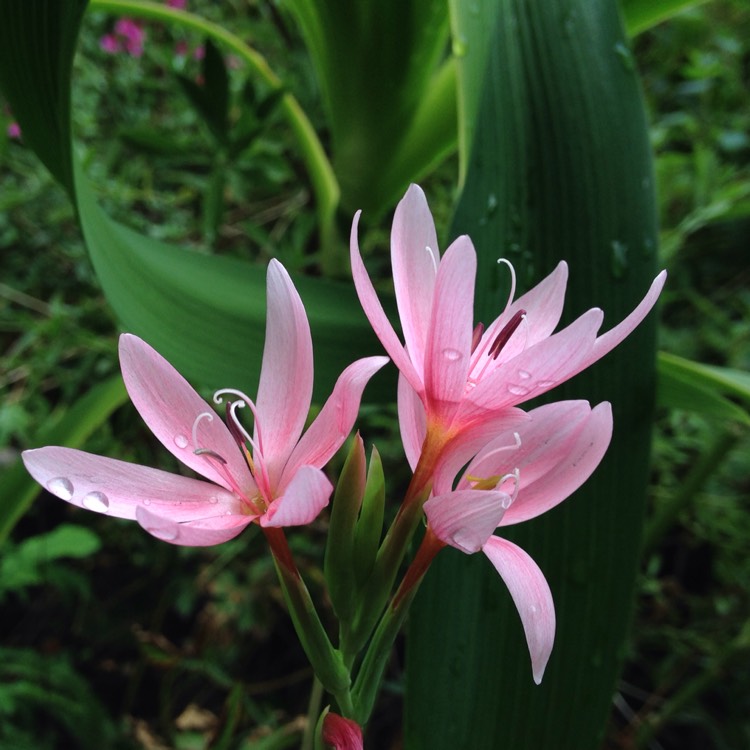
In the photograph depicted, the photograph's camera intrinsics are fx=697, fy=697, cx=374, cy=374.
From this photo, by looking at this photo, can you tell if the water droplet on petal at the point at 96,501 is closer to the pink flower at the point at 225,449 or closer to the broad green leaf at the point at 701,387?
the pink flower at the point at 225,449

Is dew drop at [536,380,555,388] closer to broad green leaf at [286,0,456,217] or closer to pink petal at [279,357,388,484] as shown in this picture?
pink petal at [279,357,388,484]

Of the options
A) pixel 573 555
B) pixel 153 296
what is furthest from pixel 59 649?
pixel 573 555

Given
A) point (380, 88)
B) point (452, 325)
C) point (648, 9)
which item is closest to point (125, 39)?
point (380, 88)

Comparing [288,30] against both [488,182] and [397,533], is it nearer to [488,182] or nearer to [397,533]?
[488,182]

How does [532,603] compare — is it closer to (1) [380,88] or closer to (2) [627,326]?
(2) [627,326]

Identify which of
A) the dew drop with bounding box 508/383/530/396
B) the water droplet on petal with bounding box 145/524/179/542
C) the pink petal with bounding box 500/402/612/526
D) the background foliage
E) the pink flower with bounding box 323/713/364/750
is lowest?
the background foliage

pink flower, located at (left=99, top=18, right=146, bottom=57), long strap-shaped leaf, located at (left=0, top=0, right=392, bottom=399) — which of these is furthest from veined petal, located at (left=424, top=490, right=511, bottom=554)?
pink flower, located at (left=99, top=18, right=146, bottom=57)

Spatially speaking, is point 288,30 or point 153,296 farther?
point 288,30
